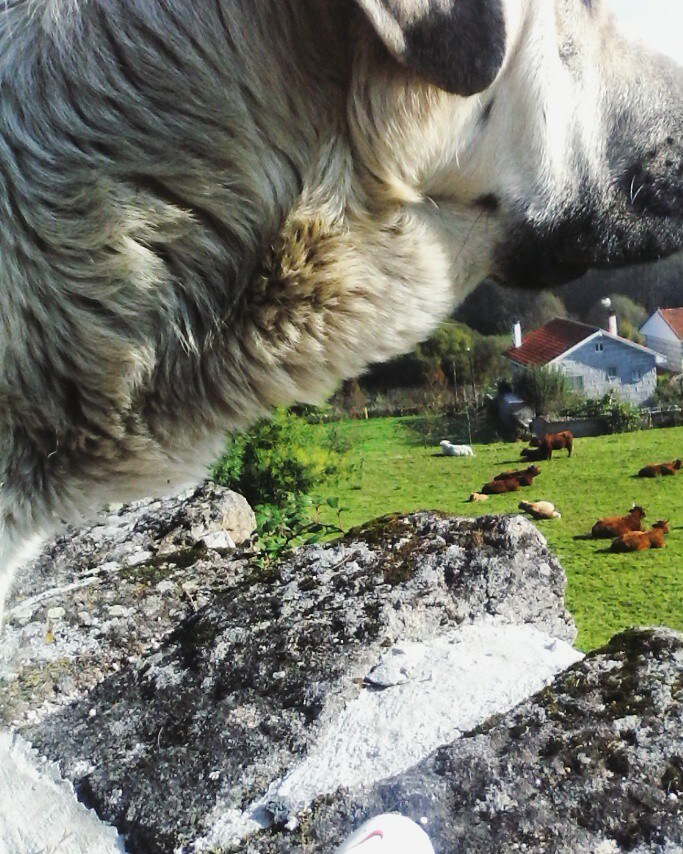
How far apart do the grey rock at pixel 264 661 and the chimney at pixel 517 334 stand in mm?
1052

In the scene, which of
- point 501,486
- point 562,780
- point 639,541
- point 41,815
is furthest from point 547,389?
point 41,815

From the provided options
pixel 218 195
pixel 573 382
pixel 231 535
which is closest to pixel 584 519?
pixel 573 382

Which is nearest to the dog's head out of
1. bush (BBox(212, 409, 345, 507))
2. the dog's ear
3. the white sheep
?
the dog's ear

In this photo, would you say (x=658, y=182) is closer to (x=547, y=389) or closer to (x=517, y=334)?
(x=517, y=334)

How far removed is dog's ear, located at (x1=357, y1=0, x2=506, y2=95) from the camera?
0.66m

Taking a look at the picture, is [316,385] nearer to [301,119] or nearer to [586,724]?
[301,119]

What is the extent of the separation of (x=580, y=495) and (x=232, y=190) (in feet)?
8.11

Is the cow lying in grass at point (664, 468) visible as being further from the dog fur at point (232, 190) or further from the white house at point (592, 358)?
the dog fur at point (232, 190)

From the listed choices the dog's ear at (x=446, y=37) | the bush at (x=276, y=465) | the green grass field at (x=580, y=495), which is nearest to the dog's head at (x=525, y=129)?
the dog's ear at (x=446, y=37)

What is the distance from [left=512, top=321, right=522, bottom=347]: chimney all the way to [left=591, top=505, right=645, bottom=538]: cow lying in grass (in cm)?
70

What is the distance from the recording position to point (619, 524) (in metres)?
2.65

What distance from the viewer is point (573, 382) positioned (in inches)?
116

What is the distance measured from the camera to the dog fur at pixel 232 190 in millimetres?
706

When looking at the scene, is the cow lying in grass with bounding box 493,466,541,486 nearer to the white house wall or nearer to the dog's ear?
the white house wall
